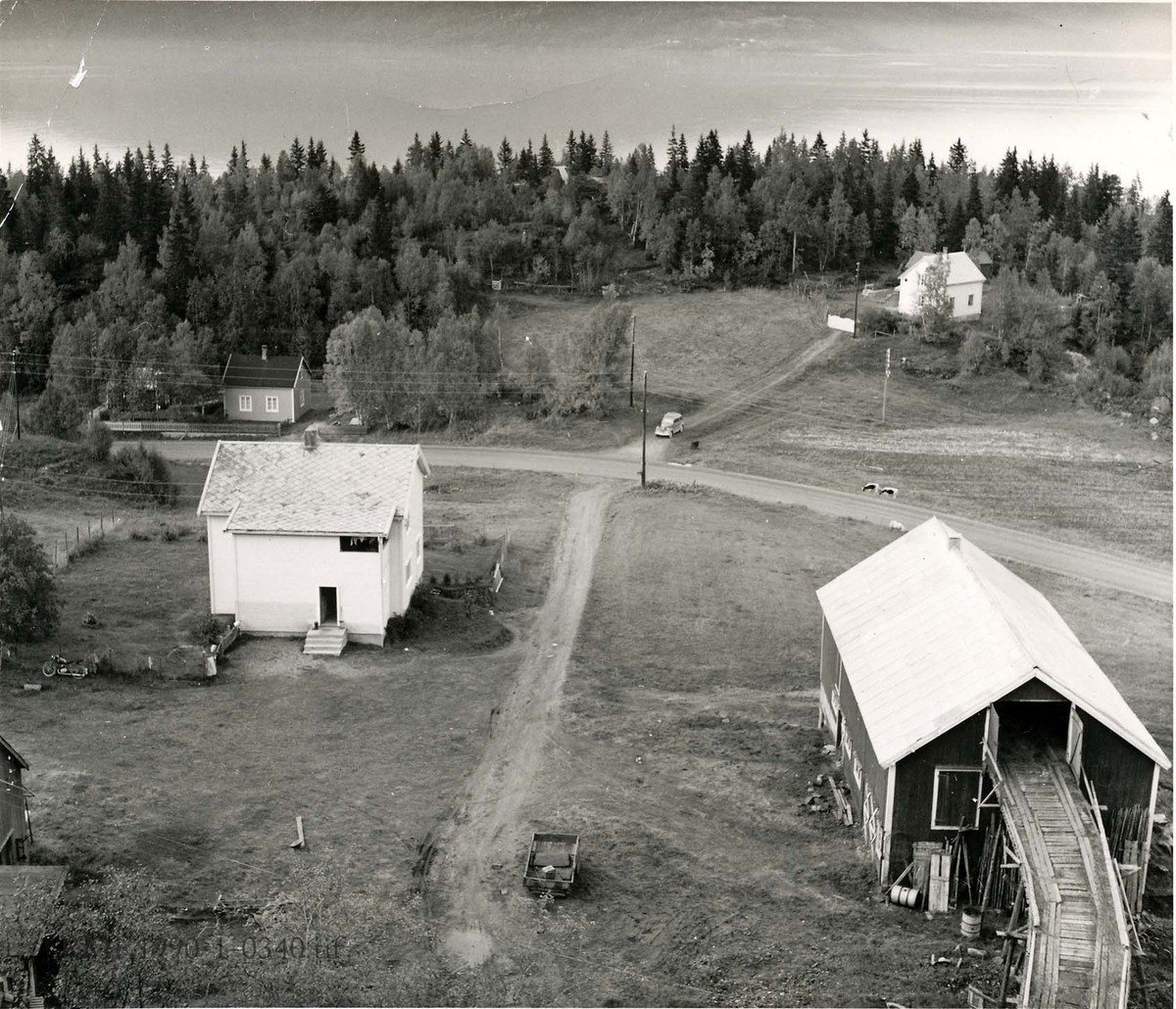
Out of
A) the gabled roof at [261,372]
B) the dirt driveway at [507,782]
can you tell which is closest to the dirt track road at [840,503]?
the gabled roof at [261,372]

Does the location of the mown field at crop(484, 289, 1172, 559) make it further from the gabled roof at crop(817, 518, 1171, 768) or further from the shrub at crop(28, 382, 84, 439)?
the gabled roof at crop(817, 518, 1171, 768)

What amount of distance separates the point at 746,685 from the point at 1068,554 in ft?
65.5

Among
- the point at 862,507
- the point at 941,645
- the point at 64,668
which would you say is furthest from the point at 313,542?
the point at 862,507

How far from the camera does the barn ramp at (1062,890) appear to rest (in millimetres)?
20703

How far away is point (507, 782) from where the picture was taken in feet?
103

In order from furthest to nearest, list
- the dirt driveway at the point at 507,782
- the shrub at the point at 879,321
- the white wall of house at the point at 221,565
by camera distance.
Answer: the shrub at the point at 879,321 < the white wall of house at the point at 221,565 < the dirt driveway at the point at 507,782

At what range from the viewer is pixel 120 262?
76.6 m

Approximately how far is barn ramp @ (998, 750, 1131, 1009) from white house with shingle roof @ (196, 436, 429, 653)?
20.1 meters

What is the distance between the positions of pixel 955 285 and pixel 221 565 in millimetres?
56131

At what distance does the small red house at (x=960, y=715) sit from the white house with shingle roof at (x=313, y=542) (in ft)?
49.2

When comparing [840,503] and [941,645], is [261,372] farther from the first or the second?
[941,645]

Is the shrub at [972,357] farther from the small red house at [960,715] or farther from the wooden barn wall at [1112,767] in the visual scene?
the wooden barn wall at [1112,767]

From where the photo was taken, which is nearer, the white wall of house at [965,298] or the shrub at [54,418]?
the shrub at [54,418]

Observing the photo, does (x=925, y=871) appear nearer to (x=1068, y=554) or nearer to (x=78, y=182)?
(x=1068, y=554)
